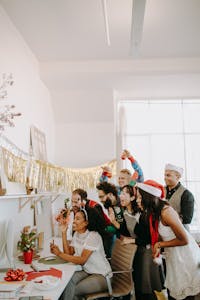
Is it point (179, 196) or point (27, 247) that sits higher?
point (179, 196)

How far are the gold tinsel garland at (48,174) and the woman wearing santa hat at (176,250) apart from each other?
1.22 m

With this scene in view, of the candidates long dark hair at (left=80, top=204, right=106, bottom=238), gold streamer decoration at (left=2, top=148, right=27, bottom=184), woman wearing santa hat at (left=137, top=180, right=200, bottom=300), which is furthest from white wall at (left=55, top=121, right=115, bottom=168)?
woman wearing santa hat at (left=137, top=180, right=200, bottom=300)

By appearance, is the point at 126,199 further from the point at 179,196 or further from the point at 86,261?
the point at 86,261

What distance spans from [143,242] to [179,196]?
86 cm

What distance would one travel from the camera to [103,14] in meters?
2.82

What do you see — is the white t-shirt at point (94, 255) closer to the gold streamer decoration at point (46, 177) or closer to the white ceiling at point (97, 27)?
the gold streamer decoration at point (46, 177)

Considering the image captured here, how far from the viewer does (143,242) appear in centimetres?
254

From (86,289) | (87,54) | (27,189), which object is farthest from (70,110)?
(86,289)

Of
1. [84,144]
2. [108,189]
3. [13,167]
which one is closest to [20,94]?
[13,167]

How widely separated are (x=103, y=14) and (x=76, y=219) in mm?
1924

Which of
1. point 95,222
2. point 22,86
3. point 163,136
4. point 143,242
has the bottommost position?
point 143,242

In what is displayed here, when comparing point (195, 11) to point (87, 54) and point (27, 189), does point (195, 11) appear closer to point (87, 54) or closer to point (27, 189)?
point (87, 54)

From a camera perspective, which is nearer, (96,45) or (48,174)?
(96,45)

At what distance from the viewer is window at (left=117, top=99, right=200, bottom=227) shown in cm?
504
